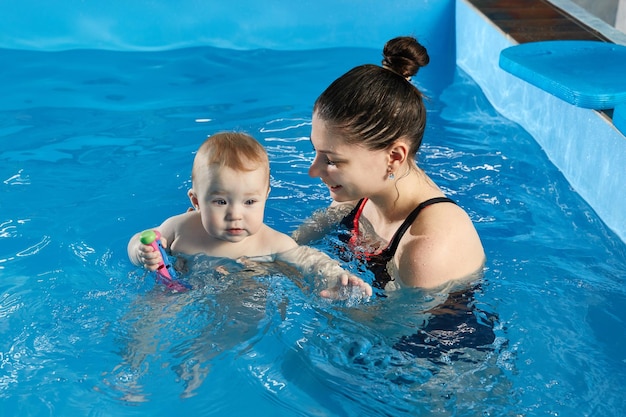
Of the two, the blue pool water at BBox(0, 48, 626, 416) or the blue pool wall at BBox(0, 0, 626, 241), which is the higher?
the blue pool wall at BBox(0, 0, 626, 241)

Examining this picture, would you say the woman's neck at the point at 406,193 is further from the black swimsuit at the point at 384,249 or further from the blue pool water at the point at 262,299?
the blue pool water at the point at 262,299

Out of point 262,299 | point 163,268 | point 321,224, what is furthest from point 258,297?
point 321,224

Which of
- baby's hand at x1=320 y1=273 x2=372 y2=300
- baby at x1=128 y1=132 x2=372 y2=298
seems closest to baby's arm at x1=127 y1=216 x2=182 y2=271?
baby at x1=128 y1=132 x2=372 y2=298

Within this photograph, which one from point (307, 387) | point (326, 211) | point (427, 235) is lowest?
point (307, 387)

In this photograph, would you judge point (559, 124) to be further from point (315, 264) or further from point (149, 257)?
point (149, 257)

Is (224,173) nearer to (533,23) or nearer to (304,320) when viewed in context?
(304,320)

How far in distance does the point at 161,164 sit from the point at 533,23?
3.11 m

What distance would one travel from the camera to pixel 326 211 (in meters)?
3.92

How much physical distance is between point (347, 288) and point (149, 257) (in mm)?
764

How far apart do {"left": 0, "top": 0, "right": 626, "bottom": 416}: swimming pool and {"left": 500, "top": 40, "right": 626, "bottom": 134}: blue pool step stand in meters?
0.75

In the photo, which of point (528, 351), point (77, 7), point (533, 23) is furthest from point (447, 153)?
point (77, 7)

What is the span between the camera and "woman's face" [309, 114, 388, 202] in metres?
2.99

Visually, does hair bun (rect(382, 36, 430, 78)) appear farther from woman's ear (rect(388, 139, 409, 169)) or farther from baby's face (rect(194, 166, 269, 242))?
baby's face (rect(194, 166, 269, 242))

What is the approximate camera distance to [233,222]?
125 inches
